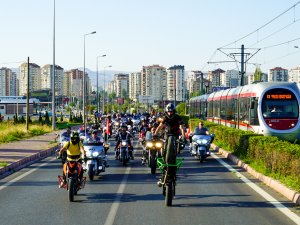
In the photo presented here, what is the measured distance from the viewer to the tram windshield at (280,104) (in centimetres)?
2633

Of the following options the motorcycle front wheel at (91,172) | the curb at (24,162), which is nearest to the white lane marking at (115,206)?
the motorcycle front wheel at (91,172)

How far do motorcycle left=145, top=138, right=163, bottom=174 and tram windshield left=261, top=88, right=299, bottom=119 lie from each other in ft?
35.6

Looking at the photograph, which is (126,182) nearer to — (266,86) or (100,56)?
(266,86)

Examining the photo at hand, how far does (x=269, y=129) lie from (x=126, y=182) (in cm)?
1332

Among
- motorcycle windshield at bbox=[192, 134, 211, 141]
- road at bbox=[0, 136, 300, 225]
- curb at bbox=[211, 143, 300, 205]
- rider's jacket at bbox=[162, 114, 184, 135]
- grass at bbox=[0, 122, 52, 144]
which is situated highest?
rider's jacket at bbox=[162, 114, 184, 135]

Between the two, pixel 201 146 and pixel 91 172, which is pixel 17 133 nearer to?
pixel 201 146

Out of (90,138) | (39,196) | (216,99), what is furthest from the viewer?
(216,99)

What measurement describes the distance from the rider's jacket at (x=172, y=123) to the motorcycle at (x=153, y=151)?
4834 mm

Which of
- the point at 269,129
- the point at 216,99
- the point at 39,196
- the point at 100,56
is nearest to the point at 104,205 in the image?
the point at 39,196

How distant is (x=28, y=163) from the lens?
2002cm

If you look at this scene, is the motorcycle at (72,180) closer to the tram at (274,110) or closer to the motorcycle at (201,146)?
the motorcycle at (201,146)

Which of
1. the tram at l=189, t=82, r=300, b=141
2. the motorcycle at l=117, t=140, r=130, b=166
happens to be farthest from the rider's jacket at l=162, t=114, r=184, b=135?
the tram at l=189, t=82, r=300, b=141

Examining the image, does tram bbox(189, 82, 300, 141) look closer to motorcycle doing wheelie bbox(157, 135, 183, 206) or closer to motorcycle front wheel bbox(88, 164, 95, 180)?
motorcycle front wheel bbox(88, 164, 95, 180)

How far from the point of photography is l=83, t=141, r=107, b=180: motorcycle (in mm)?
14828
